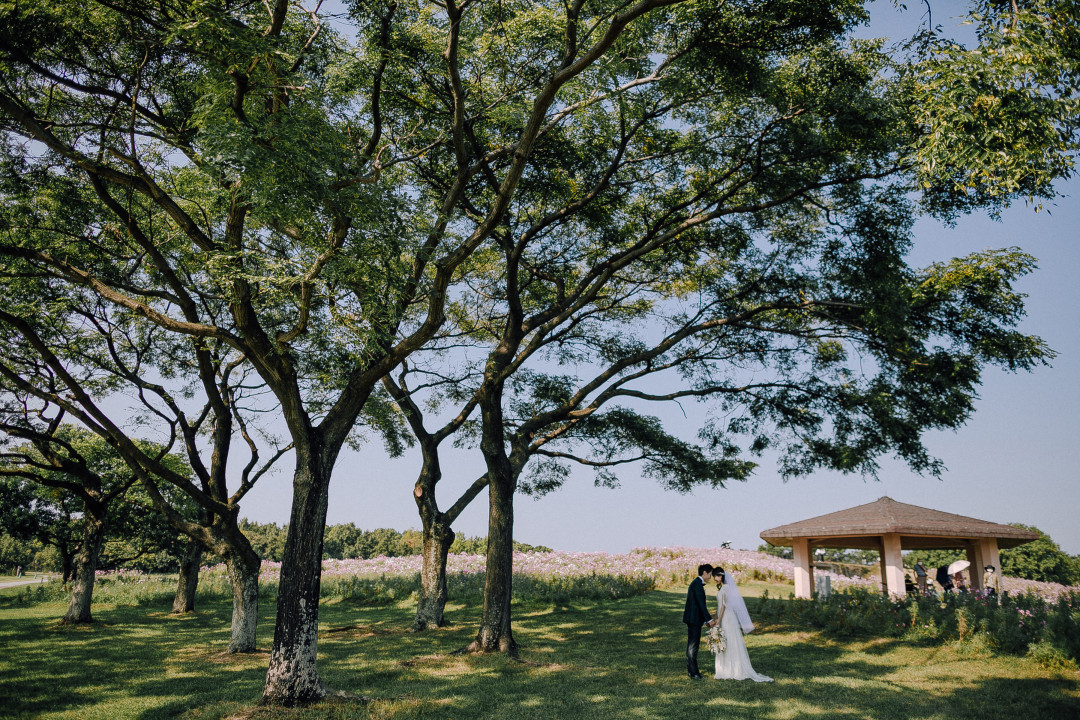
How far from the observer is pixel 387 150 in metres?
10.4

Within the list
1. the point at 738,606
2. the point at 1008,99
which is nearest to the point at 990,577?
the point at 738,606

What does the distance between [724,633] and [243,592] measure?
8.93 metres

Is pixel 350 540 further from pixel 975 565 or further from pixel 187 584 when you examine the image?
pixel 975 565

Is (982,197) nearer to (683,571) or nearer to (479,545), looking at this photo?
(683,571)

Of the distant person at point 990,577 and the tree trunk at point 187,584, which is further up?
the distant person at point 990,577

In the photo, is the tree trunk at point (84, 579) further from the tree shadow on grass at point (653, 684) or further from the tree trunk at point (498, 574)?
the tree trunk at point (498, 574)

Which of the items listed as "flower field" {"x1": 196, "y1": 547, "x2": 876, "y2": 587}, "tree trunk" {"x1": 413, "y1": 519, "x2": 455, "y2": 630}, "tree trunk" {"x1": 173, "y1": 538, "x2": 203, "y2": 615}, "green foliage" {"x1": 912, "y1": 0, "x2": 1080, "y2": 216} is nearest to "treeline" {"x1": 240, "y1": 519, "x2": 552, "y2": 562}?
"flower field" {"x1": 196, "y1": 547, "x2": 876, "y2": 587}

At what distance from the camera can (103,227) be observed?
1166 centimetres

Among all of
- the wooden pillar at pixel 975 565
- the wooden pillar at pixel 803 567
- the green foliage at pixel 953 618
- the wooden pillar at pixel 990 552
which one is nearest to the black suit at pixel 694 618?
the green foliage at pixel 953 618

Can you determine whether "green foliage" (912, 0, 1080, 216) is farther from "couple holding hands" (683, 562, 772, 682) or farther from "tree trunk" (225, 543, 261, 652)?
"tree trunk" (225, 543, 261, 652)

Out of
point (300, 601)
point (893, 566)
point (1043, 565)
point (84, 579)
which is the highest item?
point (300, 601)

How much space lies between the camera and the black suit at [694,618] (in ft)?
32.0

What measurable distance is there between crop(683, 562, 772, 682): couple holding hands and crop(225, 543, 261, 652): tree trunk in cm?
809

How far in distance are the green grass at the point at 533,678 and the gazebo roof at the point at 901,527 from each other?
Result: 2927 millimetres
